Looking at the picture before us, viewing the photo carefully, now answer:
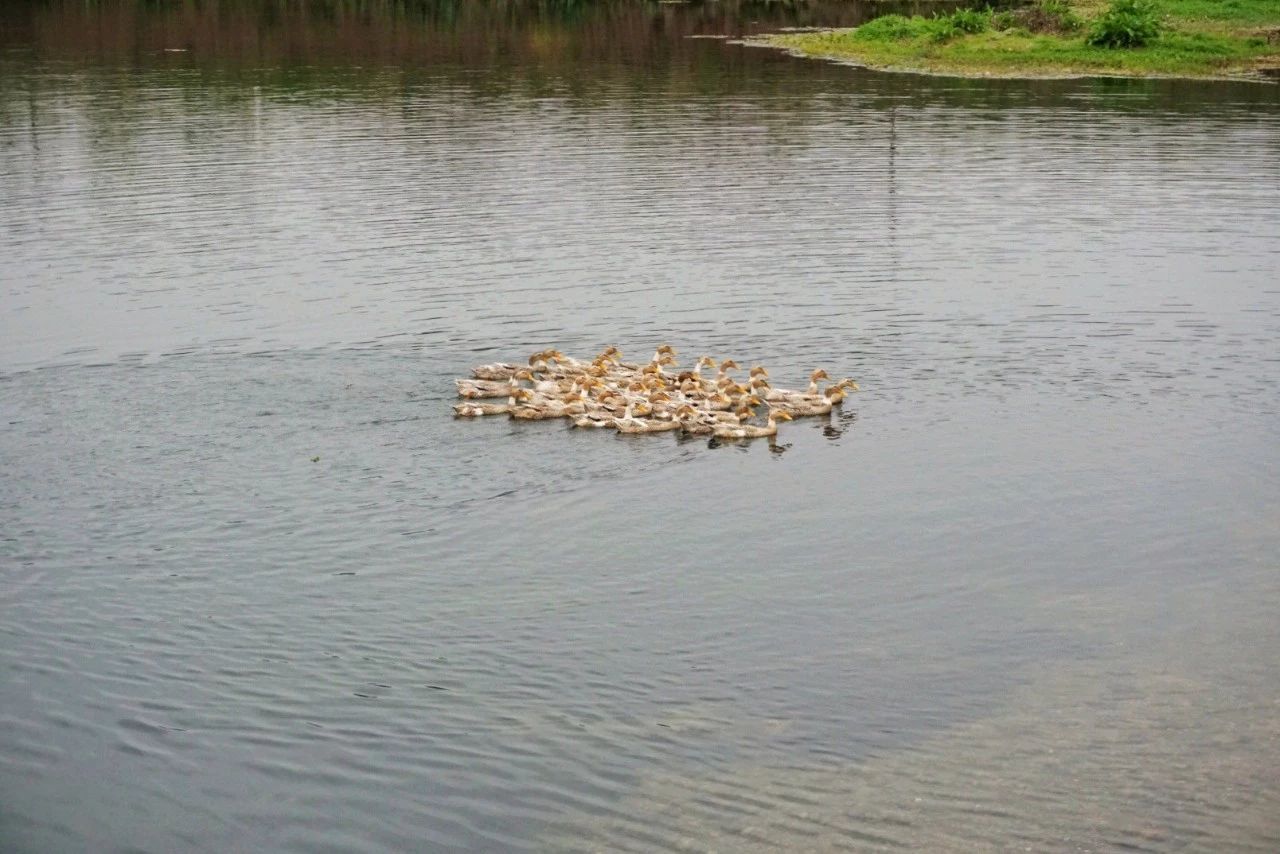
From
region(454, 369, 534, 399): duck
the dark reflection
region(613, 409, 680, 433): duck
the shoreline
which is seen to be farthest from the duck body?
the shoreline

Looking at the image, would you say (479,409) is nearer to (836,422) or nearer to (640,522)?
(640,522)

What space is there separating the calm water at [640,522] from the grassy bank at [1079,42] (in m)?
21.9

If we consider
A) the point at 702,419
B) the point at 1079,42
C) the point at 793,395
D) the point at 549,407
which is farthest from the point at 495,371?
the point at 1079,42

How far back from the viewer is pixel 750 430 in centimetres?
2581

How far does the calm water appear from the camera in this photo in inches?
648

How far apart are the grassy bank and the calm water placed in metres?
21.9

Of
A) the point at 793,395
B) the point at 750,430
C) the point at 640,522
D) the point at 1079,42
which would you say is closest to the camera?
the point at 640,522

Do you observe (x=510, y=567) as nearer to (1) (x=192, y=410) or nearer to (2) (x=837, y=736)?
(2) (x=837, y=736)

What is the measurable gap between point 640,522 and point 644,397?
401 cm

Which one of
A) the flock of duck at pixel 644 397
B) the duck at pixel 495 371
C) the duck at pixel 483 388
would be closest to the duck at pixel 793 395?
the flock of duck at pixel 644 397

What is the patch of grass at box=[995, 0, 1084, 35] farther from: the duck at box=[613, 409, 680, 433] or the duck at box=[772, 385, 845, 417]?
the duck at box=[613, 409, 680, 433]

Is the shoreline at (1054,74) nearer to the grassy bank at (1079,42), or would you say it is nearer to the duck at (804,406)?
the grassy bank at (1079,42)

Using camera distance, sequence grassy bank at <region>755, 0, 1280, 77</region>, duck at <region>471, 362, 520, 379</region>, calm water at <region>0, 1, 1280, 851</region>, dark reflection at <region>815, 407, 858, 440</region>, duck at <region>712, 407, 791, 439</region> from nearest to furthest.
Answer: calm water at <region>0, 1, 1280, 851</region> < duck at <region>712, 407, 791, 439</region> < dark reflection at <region>815, 407, 858, 440</region> < duck at <region>471, 362, 520, 379</region> < grassy bank at <region>755, 0, 1280, 77</region>

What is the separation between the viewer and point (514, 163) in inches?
1884
